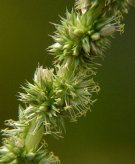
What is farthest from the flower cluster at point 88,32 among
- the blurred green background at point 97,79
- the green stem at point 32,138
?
the blurred green background at point 97,79

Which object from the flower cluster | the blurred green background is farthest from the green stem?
the blurred green background

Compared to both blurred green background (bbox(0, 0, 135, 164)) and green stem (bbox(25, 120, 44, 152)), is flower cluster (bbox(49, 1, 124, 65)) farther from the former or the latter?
blurred green background (bbox(0, 0, 135, 164))

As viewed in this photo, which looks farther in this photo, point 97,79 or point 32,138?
point 97,79

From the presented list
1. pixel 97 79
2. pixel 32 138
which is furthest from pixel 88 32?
pixel 97 79

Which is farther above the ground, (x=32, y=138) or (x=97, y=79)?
(x=97, y=79)

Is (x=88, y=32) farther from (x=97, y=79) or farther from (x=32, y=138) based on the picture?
(x=97, y=79)

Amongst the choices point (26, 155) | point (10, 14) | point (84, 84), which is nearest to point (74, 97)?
point (84, 84)

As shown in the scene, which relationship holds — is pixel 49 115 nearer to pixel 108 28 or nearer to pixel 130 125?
pixel 108 28

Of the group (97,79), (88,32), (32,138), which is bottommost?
(32,138)
